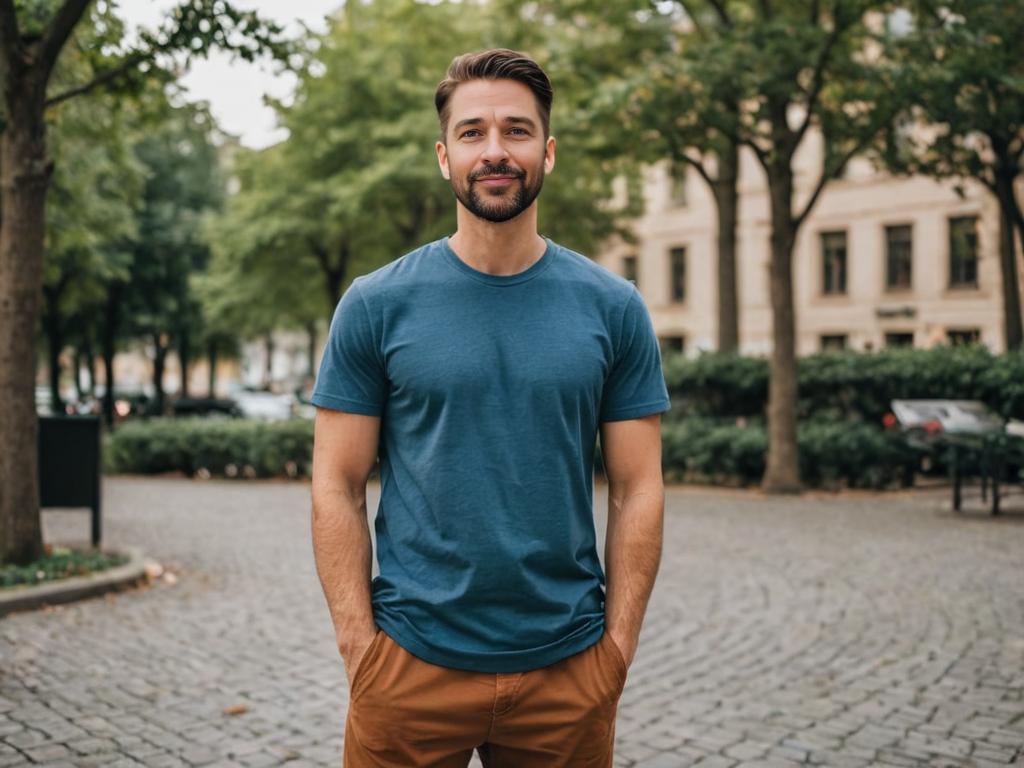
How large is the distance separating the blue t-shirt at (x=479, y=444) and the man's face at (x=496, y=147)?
0.14 metres

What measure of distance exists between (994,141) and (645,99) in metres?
5.95

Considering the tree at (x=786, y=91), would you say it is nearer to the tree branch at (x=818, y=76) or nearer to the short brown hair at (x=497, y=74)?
the tree branch at (x=818, y=76)

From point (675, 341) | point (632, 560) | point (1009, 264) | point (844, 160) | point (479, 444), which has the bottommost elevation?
point (632, 560)

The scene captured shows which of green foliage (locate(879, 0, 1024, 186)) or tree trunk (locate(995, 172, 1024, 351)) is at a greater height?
green foliage (locate(879, 0, 1024, 186))

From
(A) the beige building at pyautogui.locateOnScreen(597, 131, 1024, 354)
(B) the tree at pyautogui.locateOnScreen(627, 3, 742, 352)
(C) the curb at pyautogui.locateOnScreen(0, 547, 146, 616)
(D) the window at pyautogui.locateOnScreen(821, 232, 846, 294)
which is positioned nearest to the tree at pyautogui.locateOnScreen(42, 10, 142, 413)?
(C) the curb at pyautogui.locateOnScreen(0, 547, 146, 616)

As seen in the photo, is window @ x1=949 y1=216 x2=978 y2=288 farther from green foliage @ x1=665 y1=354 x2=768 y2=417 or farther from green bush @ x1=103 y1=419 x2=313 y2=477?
green bush @ x1=103 y1=419 x2=313 y2=477

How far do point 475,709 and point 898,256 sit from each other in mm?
37085

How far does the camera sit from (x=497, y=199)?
227 cm

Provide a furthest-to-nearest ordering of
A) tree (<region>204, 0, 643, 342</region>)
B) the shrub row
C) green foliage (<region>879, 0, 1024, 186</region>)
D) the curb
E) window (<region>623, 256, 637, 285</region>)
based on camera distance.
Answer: window (<region>623, 256, 637, 285</region>) < tree (<region>204, 0, 643, 342</region>) < the shrub row < green foliage (<region>879, 0, 1024, 186</region>) < the curb

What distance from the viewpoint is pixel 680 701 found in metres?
5.52

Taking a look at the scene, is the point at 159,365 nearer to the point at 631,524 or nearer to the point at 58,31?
the point at 58,31

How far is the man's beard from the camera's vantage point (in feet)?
7.39

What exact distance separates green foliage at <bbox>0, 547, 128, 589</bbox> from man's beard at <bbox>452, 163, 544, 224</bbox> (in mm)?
6841

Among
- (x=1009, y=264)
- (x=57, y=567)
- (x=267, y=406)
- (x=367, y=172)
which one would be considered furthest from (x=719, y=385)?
(x=267, y=406)
